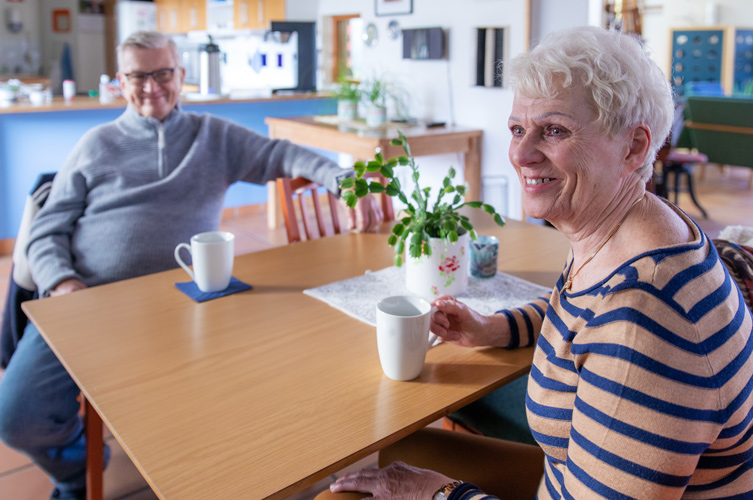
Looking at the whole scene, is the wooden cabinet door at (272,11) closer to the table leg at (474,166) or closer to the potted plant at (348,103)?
the potted plant at (348,103)

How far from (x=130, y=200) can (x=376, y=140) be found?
2007 mm

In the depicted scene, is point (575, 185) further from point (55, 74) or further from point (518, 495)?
point (55, 74)

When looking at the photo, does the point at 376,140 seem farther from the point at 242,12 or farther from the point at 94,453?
the point at 242,12

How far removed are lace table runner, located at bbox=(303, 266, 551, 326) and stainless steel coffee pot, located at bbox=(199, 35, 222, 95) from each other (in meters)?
3.54

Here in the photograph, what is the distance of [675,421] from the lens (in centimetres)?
73

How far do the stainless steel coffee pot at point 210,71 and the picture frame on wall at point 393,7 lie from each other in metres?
1.20

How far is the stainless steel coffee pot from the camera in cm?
465

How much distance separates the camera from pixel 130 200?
199cm

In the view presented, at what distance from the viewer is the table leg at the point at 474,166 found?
426 cm

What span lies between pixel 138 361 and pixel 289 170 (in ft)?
3.65

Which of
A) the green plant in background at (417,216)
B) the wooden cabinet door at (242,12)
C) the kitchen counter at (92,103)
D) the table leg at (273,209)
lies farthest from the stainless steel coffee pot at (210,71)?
the green plant in background at (417,216)

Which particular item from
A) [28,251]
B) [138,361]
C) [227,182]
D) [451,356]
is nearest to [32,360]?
[28,251]

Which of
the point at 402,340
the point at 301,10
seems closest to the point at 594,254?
the point at 402,340

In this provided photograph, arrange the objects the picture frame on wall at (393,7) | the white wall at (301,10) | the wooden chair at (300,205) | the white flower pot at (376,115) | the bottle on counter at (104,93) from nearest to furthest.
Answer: the wooden chair at (300,205)
the white flower pot at (376,115)
the bottle on counter at (104,93)
the picture frame on wall at (393,7)
the white wall at (301,10)
